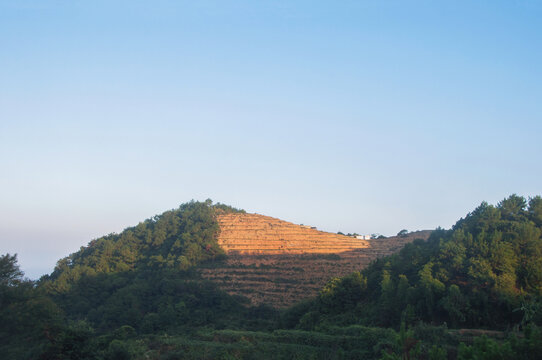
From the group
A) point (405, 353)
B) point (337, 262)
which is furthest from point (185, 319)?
point (405, 353)

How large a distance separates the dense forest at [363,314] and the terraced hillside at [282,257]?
379 cm

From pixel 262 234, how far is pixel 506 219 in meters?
31.6

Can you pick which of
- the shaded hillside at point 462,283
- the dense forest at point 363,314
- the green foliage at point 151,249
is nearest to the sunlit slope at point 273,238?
the green foliage at point 151,249

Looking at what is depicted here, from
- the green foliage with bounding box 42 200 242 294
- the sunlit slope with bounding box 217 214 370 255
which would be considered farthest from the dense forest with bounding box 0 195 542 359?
the sunlit slope with bounding box 217 214 370 255

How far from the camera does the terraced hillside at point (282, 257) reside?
40.9m

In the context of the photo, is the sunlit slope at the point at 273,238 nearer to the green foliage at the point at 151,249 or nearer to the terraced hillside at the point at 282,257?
the terraced hillside at the point at 282,257

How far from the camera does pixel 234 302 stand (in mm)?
37781

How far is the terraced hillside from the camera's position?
4091 cm

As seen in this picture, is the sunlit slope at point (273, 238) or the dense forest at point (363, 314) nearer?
the dense forest at point (363, 314)

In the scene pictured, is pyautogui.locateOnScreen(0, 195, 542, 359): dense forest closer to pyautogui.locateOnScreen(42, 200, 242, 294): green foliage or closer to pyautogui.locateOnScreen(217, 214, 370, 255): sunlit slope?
pyautogui.locateOnScreen(42, 200, 242, 294): green foliage

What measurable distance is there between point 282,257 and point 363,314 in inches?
894

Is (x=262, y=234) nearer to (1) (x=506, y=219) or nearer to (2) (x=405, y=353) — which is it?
(1) (x=506, y=219)

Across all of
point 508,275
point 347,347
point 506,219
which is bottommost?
point 347,347

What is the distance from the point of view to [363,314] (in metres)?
26.7
